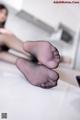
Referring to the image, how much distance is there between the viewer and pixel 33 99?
61cm

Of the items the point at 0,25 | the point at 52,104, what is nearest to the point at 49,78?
the point at 52,104

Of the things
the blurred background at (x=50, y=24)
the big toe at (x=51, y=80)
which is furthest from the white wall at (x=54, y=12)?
the big toe at (x=51, y=80)

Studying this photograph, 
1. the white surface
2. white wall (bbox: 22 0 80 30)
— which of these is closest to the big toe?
the white surface

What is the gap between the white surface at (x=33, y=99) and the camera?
0.57 metres

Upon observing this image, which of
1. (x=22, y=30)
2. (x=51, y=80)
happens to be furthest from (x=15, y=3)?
(x=51, y=80)

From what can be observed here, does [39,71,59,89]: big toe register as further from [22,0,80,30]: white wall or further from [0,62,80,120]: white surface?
[22,0,80,30]: white wall

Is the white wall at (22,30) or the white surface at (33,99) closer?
the white surface at (33,99)

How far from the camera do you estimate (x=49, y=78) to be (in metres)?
0.65

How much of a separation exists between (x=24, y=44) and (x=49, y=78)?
11cm

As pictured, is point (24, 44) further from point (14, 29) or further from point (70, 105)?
point (70, 105)

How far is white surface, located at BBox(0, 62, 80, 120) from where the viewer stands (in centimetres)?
57

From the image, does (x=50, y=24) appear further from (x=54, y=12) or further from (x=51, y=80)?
(x=51, y=80)

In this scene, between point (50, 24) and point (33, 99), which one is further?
point (50, 24)

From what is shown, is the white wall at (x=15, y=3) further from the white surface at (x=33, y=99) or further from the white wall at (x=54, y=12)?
the white surface at (x=33, y=99)
